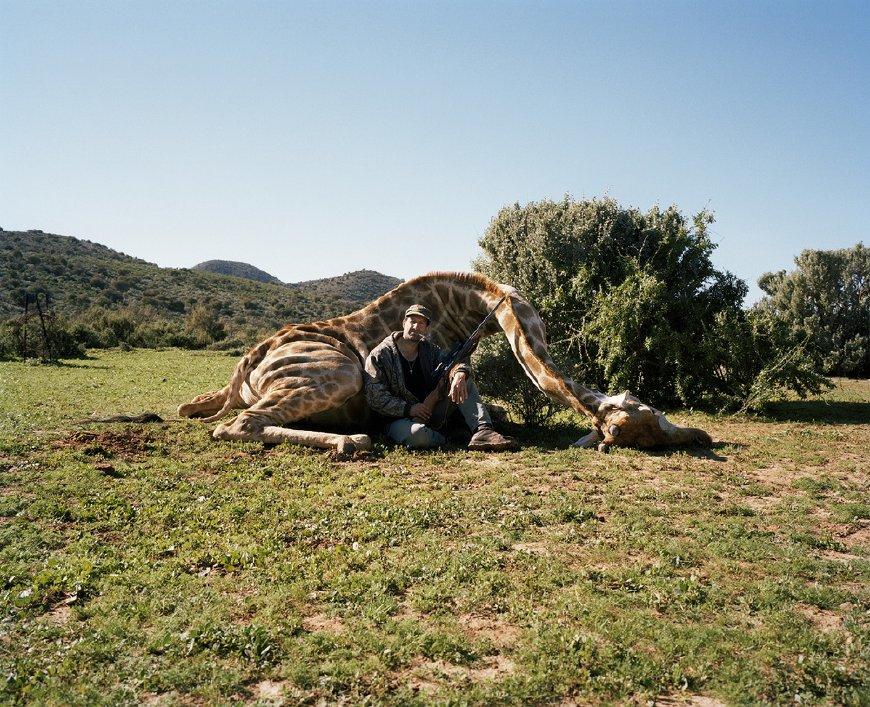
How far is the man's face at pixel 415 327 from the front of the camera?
29.5 ft

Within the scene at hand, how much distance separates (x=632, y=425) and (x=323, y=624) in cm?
532

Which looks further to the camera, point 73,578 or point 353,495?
point 353,495

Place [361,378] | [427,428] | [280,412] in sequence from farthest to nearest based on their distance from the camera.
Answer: [361,378] < [280,412] < [427,428]

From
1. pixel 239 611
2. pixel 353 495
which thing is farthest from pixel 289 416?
pixel 239 611

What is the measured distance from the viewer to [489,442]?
27.6ft

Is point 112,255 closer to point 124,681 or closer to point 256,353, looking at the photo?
point 256,353

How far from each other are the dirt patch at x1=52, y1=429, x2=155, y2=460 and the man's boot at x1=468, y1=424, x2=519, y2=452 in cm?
417

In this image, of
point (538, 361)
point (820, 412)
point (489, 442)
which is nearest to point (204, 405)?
point (489, 442)

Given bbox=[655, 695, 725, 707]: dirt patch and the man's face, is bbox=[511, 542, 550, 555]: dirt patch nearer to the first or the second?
bbox=[655, 695, 725, 707]: dirt patch

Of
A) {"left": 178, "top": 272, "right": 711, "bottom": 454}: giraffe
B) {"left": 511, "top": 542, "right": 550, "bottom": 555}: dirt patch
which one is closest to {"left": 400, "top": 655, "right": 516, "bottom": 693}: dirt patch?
{"left": 511, "top": 542, "right": 550, "bottom": 555}: dirt patch

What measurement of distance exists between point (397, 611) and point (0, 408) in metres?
10.4

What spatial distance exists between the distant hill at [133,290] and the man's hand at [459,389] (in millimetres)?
27687

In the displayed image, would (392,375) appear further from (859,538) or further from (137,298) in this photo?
(137,298)

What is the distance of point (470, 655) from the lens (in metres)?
3.56
